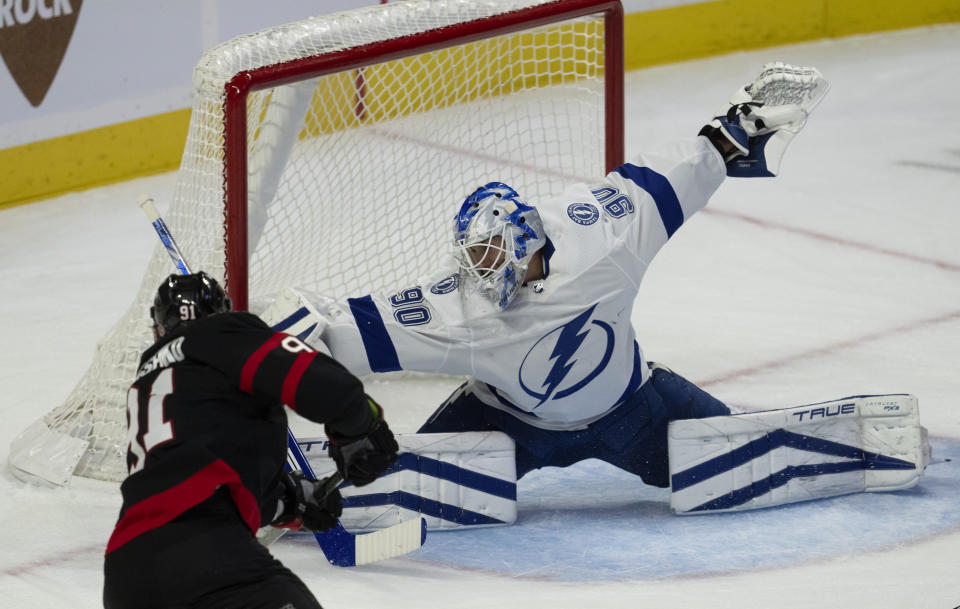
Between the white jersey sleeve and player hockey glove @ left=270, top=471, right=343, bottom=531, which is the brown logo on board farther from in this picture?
player hockey glove @ left=270, top=471, right=343, bottom=531

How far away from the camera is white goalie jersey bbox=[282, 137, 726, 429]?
10.6 feet

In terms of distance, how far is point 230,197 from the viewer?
3486 millimetres

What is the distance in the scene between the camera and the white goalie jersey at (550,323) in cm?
324

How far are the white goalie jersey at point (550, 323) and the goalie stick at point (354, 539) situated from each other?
267 mm

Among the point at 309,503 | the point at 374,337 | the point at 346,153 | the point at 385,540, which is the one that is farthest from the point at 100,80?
the point at 309,503

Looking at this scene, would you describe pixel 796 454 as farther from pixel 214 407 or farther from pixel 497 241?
pixel 214 407

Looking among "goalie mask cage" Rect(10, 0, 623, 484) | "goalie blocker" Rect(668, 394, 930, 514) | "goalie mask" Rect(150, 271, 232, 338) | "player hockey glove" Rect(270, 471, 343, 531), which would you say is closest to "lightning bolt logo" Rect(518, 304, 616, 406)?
"goalie blocker" Rect(668, 394, 930, 514)

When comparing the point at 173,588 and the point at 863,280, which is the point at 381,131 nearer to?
the point at 863,280

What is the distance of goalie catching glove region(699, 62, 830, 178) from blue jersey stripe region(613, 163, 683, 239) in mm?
187

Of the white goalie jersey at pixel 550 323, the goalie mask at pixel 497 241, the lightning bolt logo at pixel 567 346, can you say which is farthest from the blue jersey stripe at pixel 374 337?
the lightning bolt logo at pixel 567 346

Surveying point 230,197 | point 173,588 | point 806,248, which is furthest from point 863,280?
point 173,588

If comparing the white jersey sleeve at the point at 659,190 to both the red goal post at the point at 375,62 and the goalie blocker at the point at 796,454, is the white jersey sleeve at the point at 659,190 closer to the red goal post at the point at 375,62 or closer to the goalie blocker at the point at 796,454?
the goalie blocker at the point at 796,454

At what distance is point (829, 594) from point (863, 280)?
89.7 inches

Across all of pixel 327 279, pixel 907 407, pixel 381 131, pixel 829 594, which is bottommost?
pixel 829 594
